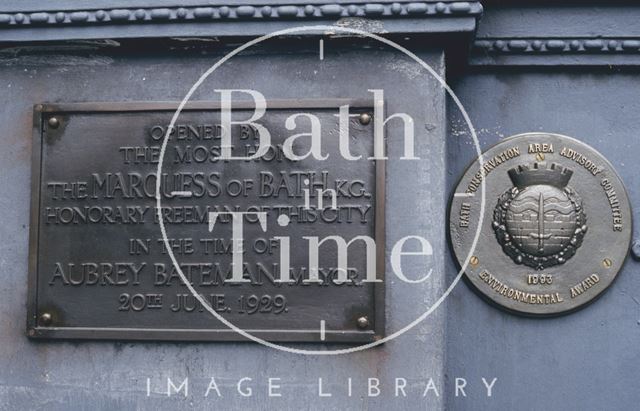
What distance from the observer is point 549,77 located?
4203 millimetres

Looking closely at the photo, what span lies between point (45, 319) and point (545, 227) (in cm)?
239

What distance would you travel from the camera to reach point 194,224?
12.8 feet

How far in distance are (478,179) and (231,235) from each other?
1245 mm

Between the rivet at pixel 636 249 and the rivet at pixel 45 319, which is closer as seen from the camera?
the rivet at pixel 45 319

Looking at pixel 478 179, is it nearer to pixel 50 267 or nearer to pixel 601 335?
pixel 601 335

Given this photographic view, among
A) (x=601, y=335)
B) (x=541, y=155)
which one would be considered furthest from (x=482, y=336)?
(x=541, y=155)

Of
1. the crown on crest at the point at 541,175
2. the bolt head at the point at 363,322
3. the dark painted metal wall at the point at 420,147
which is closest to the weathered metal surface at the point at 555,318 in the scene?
the dark painted metal wall at the point at 420,147

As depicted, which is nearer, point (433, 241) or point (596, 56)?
point (433, 241)

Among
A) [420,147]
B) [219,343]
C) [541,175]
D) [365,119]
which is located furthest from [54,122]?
[541,175]

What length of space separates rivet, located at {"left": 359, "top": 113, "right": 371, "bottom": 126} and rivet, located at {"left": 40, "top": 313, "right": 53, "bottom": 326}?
1695mm

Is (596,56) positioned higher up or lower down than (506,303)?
higher up

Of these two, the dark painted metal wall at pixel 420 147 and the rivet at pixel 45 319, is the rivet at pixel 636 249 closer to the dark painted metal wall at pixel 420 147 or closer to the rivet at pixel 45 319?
the dark painted metal wall at pixel 420 147

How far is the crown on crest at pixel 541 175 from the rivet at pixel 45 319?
2.30 metres

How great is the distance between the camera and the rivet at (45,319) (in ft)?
12.8
